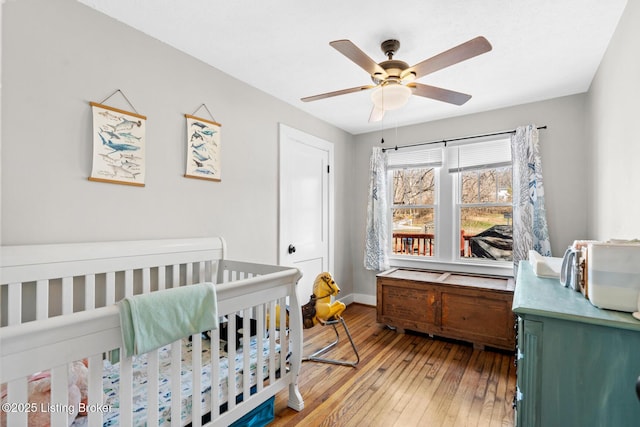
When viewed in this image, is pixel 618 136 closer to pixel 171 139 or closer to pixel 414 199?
pixel 414 199

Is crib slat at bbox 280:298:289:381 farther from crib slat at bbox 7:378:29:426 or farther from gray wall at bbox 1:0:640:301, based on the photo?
crib slat at bbox 7:378:29:426

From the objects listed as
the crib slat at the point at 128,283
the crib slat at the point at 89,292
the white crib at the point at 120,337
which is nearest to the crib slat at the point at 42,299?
the white crib at the point at 120,337

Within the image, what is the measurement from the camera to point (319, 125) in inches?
143

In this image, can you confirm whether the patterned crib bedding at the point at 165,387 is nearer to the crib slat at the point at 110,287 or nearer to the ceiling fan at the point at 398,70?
the crib slat at the point at 110,287

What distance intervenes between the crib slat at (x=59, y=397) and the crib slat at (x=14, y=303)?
0.76 metres

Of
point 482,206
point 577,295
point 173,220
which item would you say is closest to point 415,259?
point 482,206

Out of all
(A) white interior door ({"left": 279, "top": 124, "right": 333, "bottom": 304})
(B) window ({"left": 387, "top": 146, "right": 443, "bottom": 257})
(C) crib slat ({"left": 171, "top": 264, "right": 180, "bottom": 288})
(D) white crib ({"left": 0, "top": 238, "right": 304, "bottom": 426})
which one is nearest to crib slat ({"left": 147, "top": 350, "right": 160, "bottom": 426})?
(D) white crib ({"left": 0, "top": 238, "right": 304, "bottom": 426})

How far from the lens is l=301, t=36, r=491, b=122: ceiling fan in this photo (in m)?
1.54

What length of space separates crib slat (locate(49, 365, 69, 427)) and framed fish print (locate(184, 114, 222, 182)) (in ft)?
4.87

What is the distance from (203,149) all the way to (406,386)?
7.49ft

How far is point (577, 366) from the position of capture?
1.03m

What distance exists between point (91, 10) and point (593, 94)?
369 centimetres

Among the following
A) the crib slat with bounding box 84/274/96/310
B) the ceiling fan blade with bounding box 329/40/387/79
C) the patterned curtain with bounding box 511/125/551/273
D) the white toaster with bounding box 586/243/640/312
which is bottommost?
the crib slat with bounding box 84/274/96/310

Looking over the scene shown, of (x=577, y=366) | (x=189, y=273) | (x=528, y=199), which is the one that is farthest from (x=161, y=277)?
(x=528, y=199)
